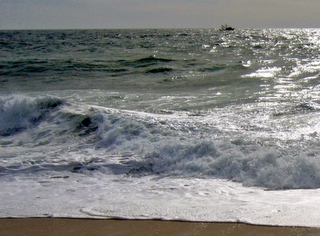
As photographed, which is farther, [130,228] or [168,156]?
[168,156]

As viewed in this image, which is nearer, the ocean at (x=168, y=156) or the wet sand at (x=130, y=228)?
the wet sand at (x=130, y=228)

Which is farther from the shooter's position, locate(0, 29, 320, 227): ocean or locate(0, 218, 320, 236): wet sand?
locate(0, 29, 320, 227): ocean

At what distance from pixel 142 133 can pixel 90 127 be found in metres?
1.51

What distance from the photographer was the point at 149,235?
3678 mm

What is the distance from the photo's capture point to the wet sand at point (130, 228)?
3.63m

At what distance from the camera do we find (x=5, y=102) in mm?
10297

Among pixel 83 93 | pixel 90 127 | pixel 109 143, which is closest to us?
pixel 109 143

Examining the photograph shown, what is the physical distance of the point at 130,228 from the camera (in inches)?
151

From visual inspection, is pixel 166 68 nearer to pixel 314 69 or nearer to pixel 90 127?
pixel 314 69

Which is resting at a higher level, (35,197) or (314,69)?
(314,69)

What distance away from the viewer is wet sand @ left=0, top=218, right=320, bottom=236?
11.9ft

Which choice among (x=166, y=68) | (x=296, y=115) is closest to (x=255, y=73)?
(x=166, y=68)

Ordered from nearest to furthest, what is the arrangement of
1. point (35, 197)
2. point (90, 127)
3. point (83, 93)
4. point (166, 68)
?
point (35, 197) < point (90, 127) < point (83, 93) < point (166, 68)

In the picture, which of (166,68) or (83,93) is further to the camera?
(166,68)
